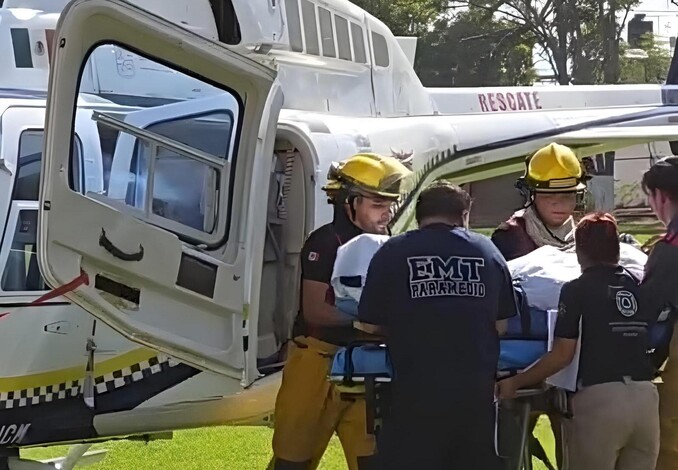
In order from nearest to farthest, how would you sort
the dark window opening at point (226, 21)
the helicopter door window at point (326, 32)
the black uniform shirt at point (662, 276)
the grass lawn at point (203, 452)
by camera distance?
the black uniform shirt at point (662, 276), the dark window opening at point (226, 21), the grass lawn at point (203, 452), the helicopter door window at point (326, 32)

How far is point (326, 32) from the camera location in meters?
7.04

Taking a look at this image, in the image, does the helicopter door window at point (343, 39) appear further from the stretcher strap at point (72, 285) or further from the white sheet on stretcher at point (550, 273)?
the stretcher strap at point (72, 285)

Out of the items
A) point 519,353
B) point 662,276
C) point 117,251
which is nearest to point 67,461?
point 117,251

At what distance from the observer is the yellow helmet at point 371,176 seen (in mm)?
3982

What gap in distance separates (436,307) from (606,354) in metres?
0.81

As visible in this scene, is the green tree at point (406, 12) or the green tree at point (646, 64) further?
the green tree at point (646, 64)

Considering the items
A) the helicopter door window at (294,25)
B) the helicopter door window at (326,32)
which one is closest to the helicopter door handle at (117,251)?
the helicopter door window at (294,25)

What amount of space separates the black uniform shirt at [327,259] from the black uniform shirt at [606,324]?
88 cm

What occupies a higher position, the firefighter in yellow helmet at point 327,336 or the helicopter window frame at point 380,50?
the helicopter window frame at point 380,50

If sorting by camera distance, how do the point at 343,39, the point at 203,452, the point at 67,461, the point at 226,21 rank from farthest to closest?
the point at 343,39
the point at 203,452
the point at 226,21
the point at 67,461

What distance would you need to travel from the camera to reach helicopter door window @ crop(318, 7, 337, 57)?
6.98m

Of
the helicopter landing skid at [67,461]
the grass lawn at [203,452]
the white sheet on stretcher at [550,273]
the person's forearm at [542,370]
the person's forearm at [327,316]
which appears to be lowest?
the grass lawn at [203,452]

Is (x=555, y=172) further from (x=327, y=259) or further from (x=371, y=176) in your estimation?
(x=327, y=259)

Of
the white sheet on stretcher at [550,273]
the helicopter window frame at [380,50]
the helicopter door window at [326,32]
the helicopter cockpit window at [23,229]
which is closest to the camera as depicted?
the white sheet on stretcher at [550,273]
